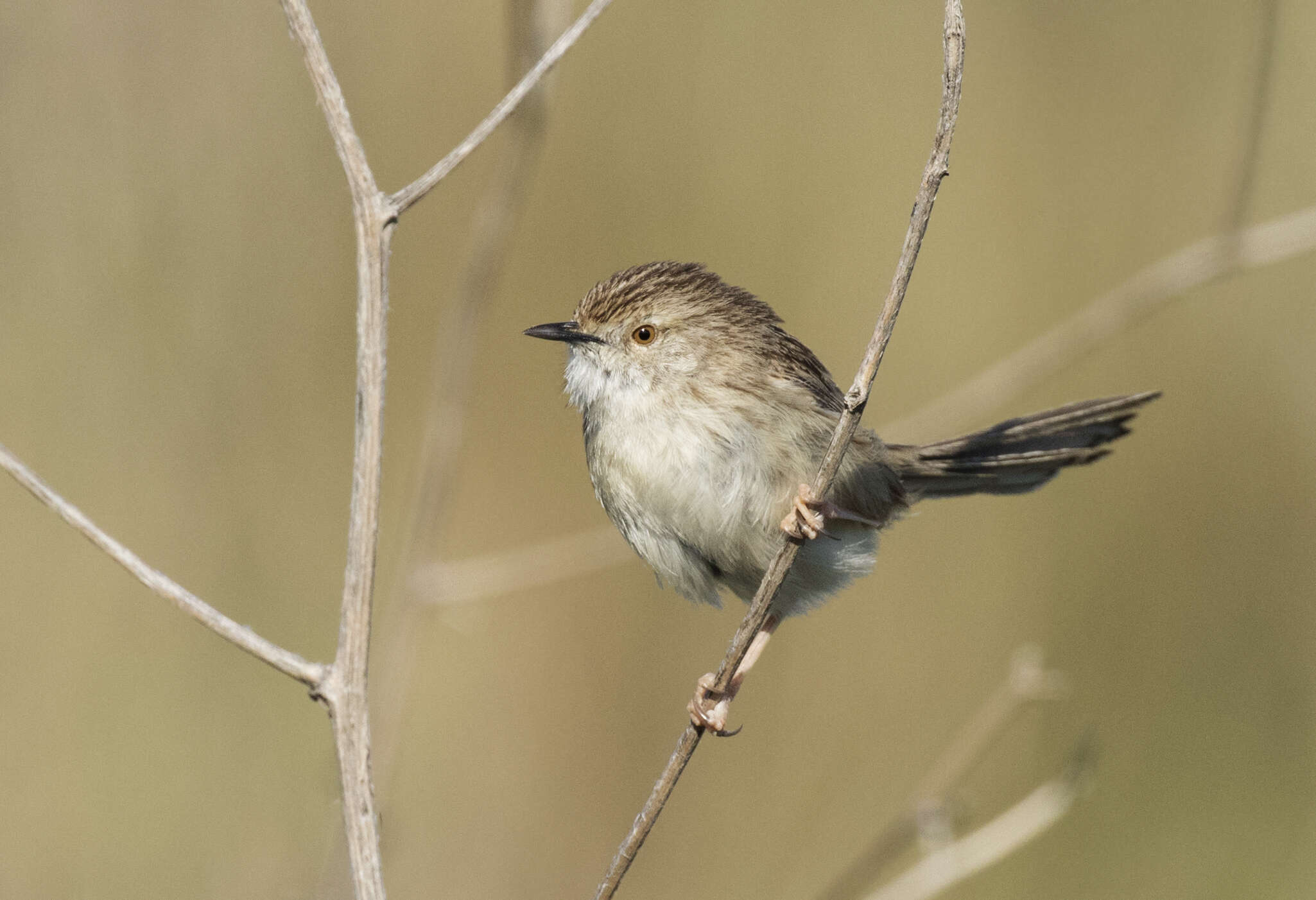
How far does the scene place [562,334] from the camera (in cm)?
359

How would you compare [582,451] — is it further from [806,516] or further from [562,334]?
[806,516]

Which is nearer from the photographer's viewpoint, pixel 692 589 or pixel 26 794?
pixel 692 589

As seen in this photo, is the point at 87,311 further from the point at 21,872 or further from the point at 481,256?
the point at 481,256

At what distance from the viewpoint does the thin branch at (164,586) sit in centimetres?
Result: 189

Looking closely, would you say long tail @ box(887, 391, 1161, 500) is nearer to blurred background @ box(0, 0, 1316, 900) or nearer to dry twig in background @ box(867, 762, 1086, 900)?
blurred background @ box(0, 0, 1316, 900)

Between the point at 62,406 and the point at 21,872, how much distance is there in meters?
1.96

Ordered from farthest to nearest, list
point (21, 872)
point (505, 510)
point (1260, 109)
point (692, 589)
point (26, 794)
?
point (505, 510)
point (26, 794)
point (21, 872)
point (692, 589)
point (1260, 109)

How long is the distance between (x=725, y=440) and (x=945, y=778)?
129 cm

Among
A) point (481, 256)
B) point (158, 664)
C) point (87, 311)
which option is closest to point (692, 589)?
point (481, 256)

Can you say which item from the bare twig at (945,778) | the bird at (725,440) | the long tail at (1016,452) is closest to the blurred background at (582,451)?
the long tail at (1016,452)

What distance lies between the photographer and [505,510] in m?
5.64

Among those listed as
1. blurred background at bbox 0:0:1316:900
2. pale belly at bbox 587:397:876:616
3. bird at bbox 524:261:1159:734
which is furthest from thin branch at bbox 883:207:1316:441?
pale belly at bbox 587:397:876:616

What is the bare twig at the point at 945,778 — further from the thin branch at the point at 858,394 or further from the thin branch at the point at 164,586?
the thin branch at the point at 164,586

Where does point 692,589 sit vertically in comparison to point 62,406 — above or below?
below
